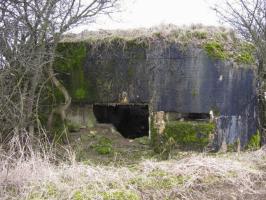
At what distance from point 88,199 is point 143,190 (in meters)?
0.64

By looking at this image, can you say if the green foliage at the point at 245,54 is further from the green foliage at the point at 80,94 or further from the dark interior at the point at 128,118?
the green foliage at the point at 80,94

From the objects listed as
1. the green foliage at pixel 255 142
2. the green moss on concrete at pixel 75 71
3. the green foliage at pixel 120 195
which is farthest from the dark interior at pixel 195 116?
the green foliage at pixel 120 195

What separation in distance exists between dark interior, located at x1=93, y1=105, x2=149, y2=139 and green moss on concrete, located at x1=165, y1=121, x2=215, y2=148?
1.76 metres

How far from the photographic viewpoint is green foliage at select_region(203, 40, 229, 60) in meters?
7.40

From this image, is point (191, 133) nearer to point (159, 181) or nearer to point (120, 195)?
point (159, 181)

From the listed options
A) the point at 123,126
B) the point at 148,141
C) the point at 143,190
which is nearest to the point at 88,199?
the point at 143,190

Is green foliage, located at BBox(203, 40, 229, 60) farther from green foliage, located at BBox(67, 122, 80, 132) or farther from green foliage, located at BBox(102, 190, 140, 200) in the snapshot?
green foliage, located at BBox(102, 190, 140, 200)

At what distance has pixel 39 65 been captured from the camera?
645cm

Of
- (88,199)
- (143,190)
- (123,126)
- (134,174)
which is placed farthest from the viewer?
(123,126)

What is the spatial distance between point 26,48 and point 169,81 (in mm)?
2555

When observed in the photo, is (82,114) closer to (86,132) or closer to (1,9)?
(86,132)

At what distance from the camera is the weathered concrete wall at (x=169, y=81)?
7395mm

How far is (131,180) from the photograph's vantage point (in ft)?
14.9

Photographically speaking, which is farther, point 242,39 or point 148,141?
point 242,39
